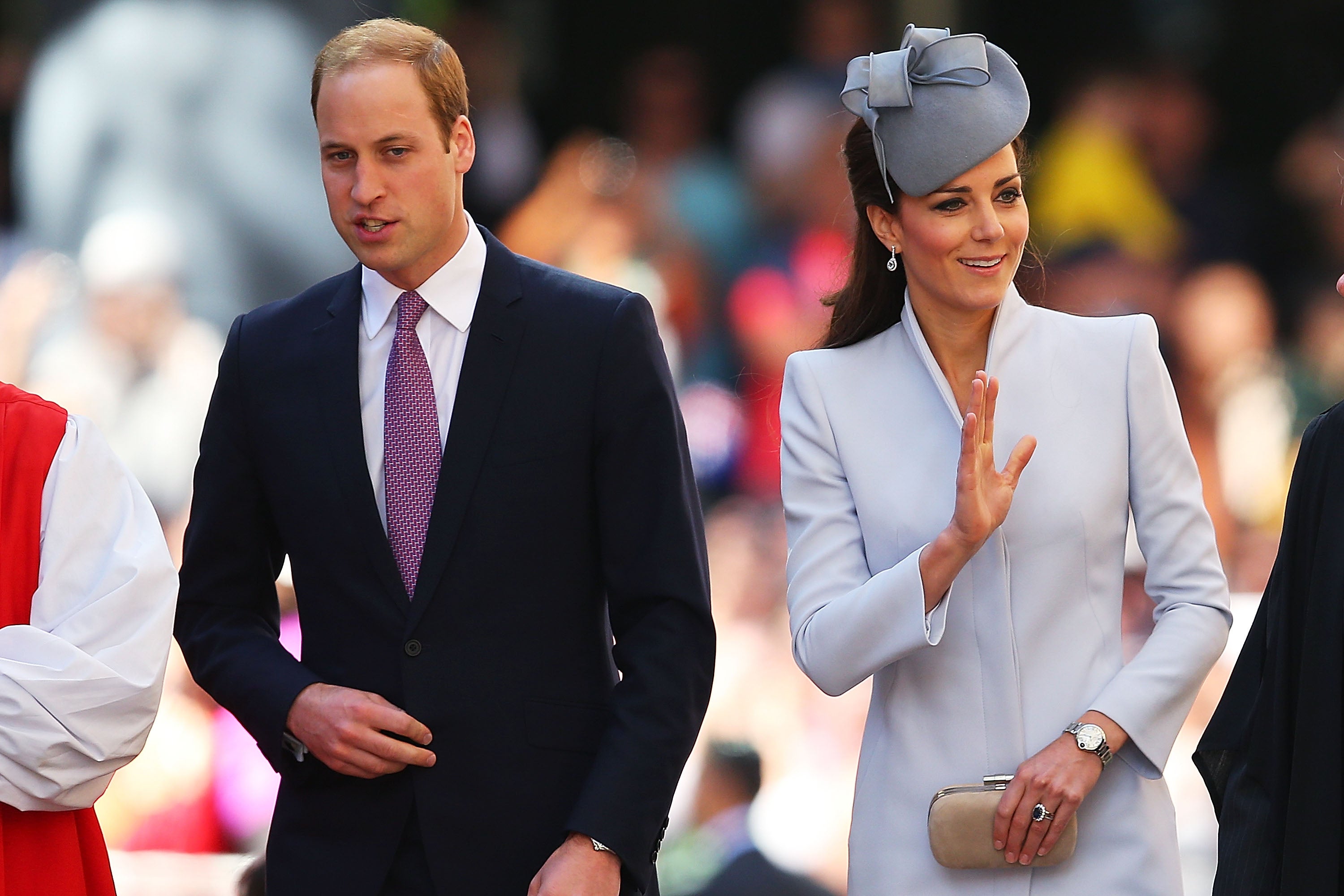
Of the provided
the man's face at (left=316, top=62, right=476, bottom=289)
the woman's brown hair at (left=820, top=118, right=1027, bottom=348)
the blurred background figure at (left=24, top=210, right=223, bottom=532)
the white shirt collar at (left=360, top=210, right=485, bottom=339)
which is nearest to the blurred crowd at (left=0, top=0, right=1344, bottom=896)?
the blurred background figure at (left=24, top=210, right=223, bottom=532)

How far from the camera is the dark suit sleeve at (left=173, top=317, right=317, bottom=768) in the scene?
2.63 meters

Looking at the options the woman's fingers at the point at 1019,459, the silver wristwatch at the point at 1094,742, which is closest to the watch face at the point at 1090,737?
the silver wristwatch at the point at 1094,742

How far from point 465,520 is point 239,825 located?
9.95 feet

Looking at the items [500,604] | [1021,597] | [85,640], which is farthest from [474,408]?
[1021,597]

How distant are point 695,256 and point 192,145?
1.72m

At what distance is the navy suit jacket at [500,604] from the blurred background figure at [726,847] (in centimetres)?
251

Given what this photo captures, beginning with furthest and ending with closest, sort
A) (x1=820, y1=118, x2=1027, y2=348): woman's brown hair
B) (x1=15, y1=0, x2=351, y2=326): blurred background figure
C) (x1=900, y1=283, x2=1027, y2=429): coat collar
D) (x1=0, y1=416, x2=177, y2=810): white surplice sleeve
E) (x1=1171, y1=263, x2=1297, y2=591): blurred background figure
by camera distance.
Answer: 1. (x1=15, y1=0, x2=351, y2=326): blurred background figure
2. (x1=1171, y1=263, x2=1297, y2=591): blurred background figure
3. (x1=820, y1=118, x2=1027, y2=348): woman's brown hair
4. (x1=900, y1=283, x2=1027, y2=429): coat collar
5. (x1=0, y1=416, x2=177, y2=810): white surplice sleeve

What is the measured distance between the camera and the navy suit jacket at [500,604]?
8.07 feet

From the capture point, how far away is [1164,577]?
2.48m

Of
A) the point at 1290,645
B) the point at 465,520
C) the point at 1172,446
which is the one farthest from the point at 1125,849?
the point at 465,520

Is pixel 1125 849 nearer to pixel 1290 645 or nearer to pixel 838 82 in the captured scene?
pixel 1290 645

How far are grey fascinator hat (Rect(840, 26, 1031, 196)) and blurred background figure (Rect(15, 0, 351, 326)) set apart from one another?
314 cm

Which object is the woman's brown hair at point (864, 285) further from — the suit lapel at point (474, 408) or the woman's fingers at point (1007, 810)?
the woman's fingers at point (1007, 810)

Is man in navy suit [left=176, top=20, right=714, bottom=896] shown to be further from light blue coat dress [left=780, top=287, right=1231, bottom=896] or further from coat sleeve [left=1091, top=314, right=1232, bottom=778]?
coat sleeve [left=1091, top=314, right=1232, bottom=778]
